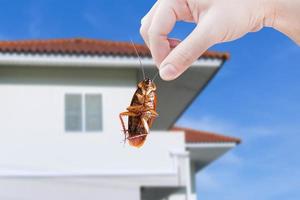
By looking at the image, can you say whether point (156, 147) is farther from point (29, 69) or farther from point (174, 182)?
point (29, 69)

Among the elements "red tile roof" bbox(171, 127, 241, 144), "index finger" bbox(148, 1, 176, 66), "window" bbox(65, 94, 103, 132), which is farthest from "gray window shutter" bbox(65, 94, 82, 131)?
"index finger" bbox(148, 1, 176, 66)

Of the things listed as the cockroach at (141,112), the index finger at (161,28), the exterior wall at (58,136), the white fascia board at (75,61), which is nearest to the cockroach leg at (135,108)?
the cockroach at (141,112)

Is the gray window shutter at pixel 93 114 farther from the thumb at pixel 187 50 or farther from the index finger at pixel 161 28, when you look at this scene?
the thumb at pixel 187 50

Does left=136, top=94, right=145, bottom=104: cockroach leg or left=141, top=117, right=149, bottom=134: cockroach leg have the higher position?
left=136, top=94, right=145, bottom=104: cockroach leg

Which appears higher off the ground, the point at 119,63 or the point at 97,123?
the point at 119,63

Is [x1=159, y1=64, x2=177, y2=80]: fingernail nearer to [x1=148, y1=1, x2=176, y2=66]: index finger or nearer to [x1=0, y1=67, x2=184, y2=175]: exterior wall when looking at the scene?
[x1=148, y1=1, x2=176, y2=66]: index finger

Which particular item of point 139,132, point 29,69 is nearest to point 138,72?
point 29,69

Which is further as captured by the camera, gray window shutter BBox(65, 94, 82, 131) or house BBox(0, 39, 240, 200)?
gray window shutter BBox(65, 94, 82, 131)
